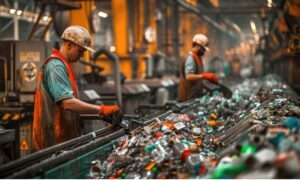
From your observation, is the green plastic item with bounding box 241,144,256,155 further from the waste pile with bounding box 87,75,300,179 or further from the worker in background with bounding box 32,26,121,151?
the worker in background with bounding box 32,26,121,151

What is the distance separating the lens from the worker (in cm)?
629

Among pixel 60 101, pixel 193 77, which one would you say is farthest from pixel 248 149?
pixel 193 77

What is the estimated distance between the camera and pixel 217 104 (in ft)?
17.6

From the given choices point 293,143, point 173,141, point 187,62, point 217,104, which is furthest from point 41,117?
point 187,62

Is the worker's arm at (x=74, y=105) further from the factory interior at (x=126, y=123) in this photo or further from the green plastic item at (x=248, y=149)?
the green plastic item at (x=248, y=149)

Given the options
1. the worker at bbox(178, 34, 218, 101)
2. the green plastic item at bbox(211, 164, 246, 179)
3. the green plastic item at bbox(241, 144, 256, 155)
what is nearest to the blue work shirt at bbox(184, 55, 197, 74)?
the worker at bbox(178, 34, 218, 101)

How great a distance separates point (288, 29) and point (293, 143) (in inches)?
259

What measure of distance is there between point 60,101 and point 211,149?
48.6 inches

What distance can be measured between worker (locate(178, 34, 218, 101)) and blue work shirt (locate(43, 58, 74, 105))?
123 inches

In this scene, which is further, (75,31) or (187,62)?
(187,62)

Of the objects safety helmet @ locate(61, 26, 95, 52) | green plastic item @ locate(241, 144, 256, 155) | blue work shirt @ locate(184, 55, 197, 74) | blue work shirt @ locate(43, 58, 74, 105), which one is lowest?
green plastic item @ locate(241, 144, 256, 155)

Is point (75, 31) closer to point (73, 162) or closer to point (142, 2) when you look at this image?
point (73, 162)

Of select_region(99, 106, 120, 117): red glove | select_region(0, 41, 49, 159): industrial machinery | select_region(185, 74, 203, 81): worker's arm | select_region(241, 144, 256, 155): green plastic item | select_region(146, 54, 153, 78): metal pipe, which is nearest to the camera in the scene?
select_region(241, 144, 256, 155): green plastic item

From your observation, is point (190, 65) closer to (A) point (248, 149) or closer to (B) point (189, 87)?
(B) point (189, 87)
